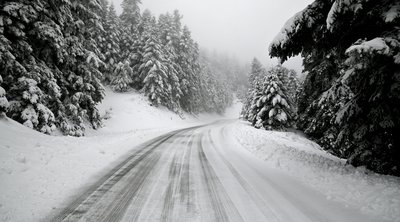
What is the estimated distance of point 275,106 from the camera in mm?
25938

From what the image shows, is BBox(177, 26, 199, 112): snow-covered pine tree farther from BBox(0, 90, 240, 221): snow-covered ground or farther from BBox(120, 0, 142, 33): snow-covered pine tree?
BBox(0, 90, 240, 221): snow-covered ground

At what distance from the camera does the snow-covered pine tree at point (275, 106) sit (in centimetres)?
2552

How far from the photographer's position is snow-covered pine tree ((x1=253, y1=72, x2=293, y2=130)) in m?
25.5

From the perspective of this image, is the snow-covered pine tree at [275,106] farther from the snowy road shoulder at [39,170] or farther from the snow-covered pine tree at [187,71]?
the snowy road shoulder at [39,170]

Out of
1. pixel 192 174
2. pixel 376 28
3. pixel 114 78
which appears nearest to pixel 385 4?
pixel 376 28

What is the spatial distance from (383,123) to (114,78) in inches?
1352

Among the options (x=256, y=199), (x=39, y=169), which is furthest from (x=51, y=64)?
(x=256, y=199)

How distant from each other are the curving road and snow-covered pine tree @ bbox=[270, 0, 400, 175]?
100 inches

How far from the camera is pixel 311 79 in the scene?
437 inches

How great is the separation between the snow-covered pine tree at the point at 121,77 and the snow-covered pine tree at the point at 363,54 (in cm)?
2983

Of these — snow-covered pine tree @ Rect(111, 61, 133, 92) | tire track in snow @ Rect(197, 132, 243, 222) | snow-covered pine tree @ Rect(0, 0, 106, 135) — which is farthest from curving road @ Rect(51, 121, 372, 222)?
snow-covered pine tree @ Rect(111, 61, 133, 92)

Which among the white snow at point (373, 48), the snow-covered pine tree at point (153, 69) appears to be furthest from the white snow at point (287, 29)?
the snow-covered pine tree at point (153, 69)

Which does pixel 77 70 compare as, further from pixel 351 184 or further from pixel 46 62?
pixel 351 184

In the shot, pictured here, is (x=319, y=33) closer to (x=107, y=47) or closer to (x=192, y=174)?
(x=192, y=174)
